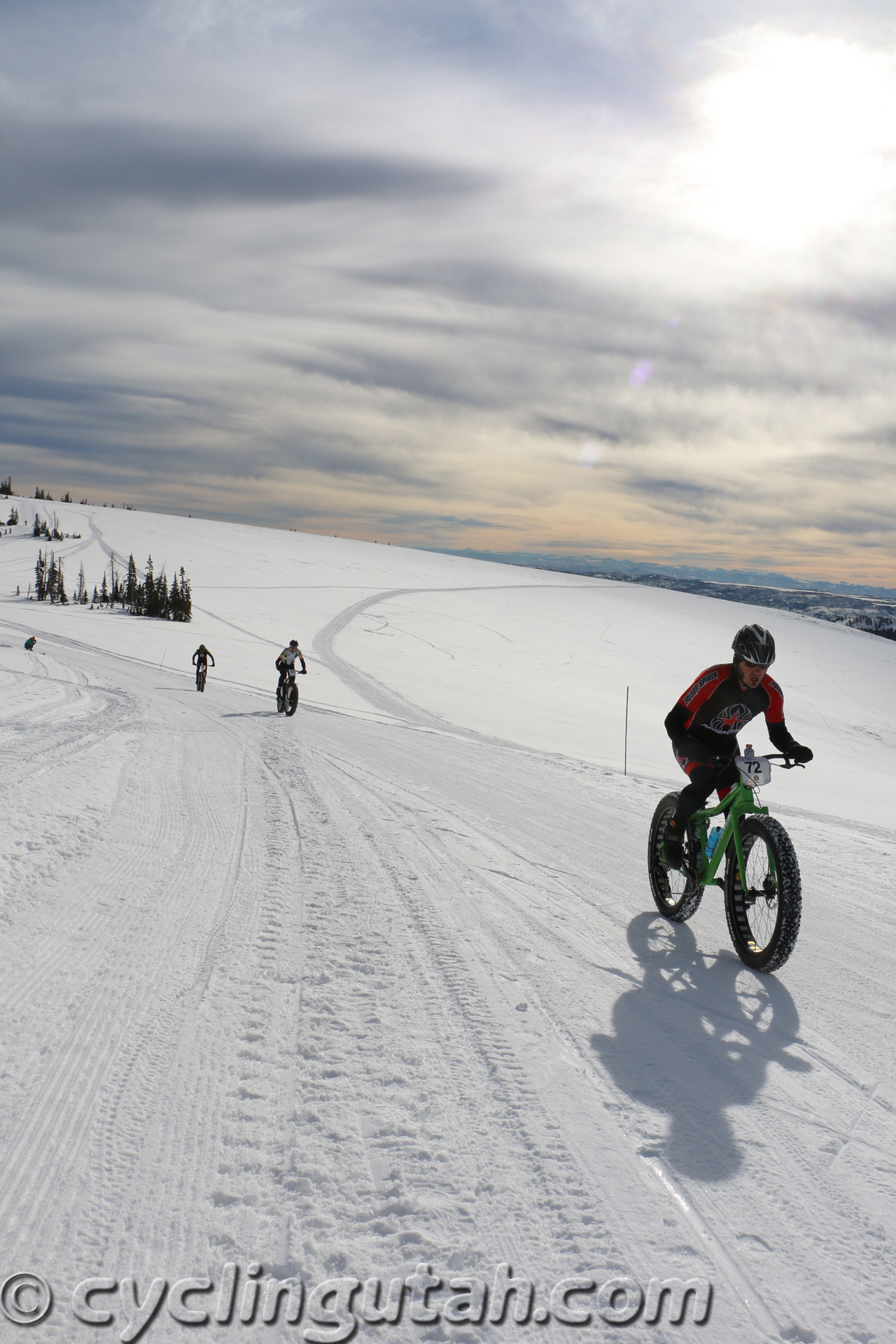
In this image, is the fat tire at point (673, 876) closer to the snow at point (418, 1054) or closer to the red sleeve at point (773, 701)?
the snow at point (418, 1054)

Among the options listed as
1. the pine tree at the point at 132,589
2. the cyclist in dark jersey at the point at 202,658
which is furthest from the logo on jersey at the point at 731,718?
the pine tree at the point at 132,589

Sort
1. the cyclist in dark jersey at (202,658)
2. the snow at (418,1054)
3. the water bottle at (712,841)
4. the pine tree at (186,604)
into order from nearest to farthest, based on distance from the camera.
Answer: the snow at (418,1054) < the water bottle at (712,841) < the cyclist in dark jersey at (202,658) < the pine tree at (186,604)

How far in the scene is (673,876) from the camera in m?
5.46

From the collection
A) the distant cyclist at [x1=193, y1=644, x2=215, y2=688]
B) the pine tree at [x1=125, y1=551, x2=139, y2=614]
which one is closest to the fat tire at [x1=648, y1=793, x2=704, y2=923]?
the distant cyclist at [x1=193, y1=644, x2=215, y2=688]

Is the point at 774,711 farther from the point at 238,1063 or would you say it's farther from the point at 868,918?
the point at 238,1063

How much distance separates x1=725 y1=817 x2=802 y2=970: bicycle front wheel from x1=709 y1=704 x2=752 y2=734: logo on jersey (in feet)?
2.36

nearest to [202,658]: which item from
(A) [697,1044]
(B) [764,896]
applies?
(B) [764,896]

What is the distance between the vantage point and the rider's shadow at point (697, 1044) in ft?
8.98

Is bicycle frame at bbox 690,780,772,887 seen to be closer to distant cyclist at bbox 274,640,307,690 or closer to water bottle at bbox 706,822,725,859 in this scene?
water bottle at bbox 706,822,725,859

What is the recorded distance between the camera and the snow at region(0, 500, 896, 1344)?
7.12ft

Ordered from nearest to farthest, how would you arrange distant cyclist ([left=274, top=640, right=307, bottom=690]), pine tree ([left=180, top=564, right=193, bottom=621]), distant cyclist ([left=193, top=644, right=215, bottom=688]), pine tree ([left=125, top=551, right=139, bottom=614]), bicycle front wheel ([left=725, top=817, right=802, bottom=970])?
bicycle front wheel ([left=725, top=817, right=802, bottom=970])
distant cyclist ([left=274, top=640, right=307, bottom=690])
distant cyclist ([left=193, top=644, right=215, bottom=688])
pine tree ([left=180, top=564, right=193, bottom=621])
pine tree ([left=125, top=551, right=139, bottom=614])

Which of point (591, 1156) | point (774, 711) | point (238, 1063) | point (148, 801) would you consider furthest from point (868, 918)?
point (148, 801)

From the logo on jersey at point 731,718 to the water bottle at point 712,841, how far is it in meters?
0.69

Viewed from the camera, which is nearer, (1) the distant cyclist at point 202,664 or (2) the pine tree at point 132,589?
(1) the distant cyclist at point 202,664
